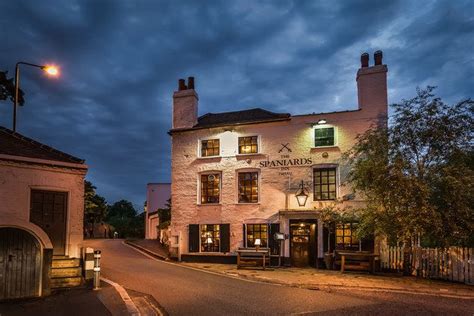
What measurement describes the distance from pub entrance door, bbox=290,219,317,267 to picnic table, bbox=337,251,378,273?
2596 mm

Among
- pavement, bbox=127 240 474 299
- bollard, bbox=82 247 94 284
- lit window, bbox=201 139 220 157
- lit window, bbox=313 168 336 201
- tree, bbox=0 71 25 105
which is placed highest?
tree, bbox=0 71 25 105

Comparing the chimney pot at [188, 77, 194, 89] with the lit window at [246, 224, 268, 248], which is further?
the chimney pot at [188, 77, 194, 89]

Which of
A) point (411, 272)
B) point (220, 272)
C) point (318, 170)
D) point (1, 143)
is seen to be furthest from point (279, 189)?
point (1, 143)

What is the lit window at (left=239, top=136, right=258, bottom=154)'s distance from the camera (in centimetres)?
2233

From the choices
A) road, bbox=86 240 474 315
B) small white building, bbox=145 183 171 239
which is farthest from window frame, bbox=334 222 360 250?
small white building, bbox=145 183 171 239

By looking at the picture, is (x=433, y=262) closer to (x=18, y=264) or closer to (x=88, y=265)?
(x=88, y=265)

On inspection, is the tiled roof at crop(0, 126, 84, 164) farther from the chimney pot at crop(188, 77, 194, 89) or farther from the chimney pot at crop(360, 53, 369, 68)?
the chimney pot at crop(360, 53, 369, 68)

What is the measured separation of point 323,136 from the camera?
21062 millimetres

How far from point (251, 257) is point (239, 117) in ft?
26.7

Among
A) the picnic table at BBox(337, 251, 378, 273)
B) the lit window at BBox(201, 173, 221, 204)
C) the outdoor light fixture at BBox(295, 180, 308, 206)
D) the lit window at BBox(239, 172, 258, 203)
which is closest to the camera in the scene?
the picnic table at BBox(337, 251, 378, 273)

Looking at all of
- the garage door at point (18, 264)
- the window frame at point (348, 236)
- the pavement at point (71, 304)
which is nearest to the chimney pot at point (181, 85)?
the window frame at point (348, 236)

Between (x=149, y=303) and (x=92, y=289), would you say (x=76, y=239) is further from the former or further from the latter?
(x=149, y=303)

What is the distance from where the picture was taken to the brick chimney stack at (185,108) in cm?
2395

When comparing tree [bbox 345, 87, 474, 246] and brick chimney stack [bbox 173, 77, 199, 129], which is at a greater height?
brick chimney stack [bbox 173, 77, 199, 129]
